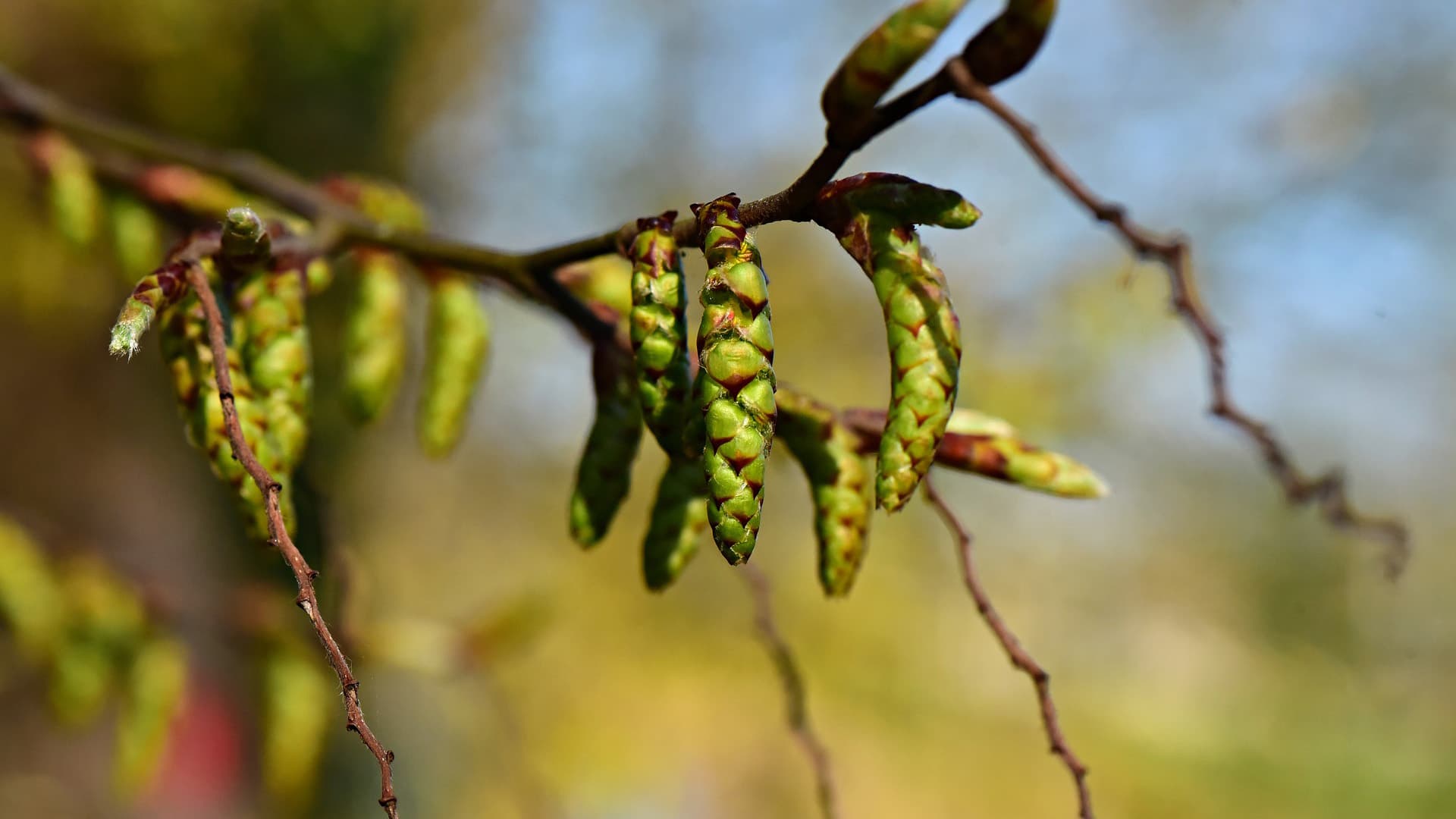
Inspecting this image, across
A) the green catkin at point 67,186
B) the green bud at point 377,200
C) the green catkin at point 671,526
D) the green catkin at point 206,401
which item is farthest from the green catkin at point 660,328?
the green catkin at point 67,186

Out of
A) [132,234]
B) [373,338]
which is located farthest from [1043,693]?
[132,234]

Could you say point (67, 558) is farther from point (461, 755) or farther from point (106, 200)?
point (461, 755)

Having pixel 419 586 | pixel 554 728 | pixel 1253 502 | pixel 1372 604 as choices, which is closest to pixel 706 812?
pixel 554 728

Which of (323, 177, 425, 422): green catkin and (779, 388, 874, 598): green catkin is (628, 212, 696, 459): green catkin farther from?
(323, 177, 425, 422): green catkin

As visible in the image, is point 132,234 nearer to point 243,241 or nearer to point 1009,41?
point 243,241

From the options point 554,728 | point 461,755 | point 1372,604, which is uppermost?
point 1372,604

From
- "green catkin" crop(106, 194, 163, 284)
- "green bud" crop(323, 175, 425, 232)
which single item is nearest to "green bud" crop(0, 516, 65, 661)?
"green catkin" crop(106, 194, 163, 284)
